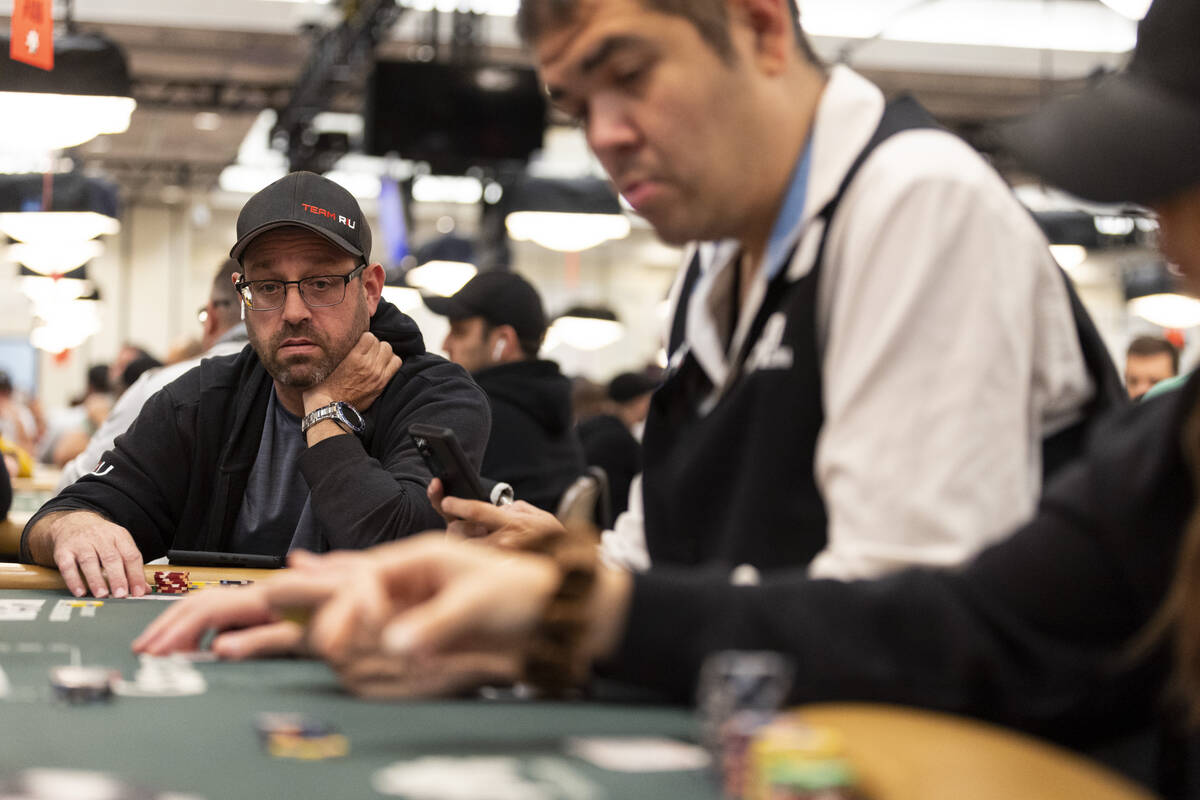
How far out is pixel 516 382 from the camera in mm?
4645

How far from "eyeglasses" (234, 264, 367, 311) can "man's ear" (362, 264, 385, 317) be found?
0.13 metres

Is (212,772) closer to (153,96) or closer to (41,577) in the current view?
(41,577)

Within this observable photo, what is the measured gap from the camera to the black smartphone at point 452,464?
6.68ft

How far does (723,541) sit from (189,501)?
5.23ft

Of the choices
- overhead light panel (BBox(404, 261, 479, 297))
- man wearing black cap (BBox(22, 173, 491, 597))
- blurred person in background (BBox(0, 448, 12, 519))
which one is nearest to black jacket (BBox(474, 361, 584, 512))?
blurred person in background (BBox(0, 448, 12, 519))

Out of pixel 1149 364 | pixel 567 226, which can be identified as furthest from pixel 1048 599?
pixel 567 226

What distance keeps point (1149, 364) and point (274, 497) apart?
5.47 metres

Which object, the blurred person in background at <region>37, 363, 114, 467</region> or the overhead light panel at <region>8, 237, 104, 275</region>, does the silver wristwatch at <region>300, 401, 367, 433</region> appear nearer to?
the blurred person in background at <region>37, 363, 114, 467</region>

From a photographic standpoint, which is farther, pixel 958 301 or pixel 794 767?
pixel 958 301

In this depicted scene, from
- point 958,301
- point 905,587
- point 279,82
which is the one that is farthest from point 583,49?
point 279,82

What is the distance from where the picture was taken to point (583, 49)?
4.05 feet

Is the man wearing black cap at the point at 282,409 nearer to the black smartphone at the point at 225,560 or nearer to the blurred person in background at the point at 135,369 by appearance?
the black smartphone at the point at 225,560

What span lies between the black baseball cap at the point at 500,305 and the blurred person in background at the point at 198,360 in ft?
2.75

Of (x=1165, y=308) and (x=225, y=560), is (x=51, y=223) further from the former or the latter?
(x=1165, y=308)
